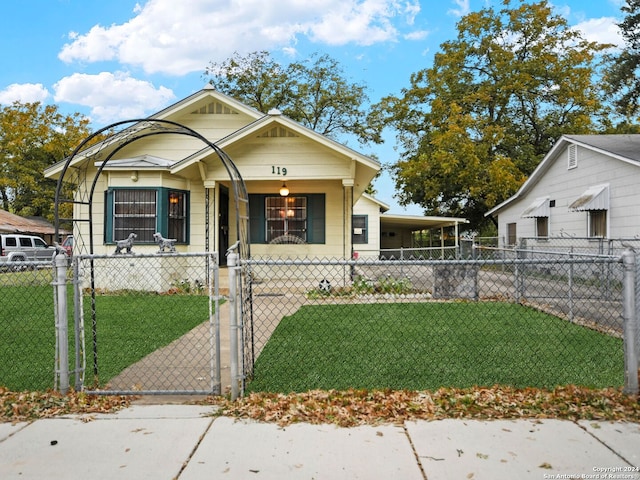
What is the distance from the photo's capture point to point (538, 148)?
85.2 feet

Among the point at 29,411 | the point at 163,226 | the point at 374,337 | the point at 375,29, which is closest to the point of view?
the point at 29,411

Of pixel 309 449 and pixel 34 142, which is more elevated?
pixel 34 142

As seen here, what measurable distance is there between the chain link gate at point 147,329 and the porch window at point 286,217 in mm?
2019

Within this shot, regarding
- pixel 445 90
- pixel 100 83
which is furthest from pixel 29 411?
pixel 100 83

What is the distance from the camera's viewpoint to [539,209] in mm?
17172

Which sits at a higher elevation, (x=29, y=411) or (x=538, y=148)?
(x=538, y=148)

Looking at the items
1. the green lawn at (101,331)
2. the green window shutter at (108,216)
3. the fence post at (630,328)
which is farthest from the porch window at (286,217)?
the fence post at (630,328)

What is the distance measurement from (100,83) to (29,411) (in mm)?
31274

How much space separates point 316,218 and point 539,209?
9058 mm

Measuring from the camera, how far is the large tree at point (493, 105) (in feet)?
79.0

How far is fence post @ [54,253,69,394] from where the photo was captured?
13.3ft

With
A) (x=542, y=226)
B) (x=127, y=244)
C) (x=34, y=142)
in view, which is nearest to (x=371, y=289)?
(x=127, y=244)

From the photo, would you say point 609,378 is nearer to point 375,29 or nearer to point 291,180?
point 291,180

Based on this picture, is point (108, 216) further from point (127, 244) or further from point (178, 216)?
point (178, 216)
